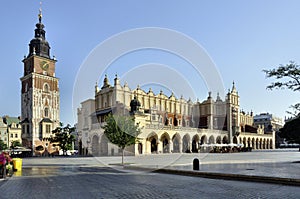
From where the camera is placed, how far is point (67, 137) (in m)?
67.5

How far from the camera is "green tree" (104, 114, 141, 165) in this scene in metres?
29.7

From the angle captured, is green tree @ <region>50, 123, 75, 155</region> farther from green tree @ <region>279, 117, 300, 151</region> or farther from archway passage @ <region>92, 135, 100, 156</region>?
green tree @ <region>279, 117, 300, 151</region>

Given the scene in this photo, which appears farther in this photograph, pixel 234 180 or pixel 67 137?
pixel 67 137

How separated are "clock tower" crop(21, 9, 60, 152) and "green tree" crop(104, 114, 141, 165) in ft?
156

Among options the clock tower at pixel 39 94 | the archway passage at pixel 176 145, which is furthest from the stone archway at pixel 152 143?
the clock tower at pixel 39 94

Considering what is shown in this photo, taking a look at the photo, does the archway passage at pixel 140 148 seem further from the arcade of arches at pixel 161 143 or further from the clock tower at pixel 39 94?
the clock tower at pixel 39 94

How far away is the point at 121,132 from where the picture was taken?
97.8 feet

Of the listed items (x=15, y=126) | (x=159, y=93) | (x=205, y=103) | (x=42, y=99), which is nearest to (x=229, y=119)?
(x=205, y=103)

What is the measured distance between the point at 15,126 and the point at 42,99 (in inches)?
1603

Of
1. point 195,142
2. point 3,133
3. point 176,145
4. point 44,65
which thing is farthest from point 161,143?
point 3,133

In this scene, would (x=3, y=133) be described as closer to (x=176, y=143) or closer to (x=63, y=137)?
(x=63, y=137)

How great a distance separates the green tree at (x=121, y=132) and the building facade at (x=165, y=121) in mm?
16998

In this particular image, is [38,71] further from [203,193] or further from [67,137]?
[203,193]

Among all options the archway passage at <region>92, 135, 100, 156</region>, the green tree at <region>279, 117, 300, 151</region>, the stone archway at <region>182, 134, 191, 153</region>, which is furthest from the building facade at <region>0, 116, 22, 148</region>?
the green tree at <region>279, 117, 300, 151</region>
